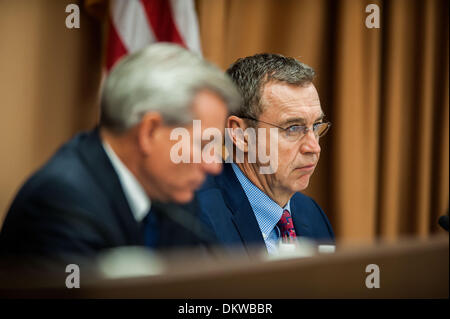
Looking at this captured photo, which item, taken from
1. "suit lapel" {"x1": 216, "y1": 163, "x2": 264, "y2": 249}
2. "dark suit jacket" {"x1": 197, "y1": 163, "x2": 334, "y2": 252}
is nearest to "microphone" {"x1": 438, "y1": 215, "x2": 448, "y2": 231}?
"dark suit jacket" {"x1": 197, "y1": 163, "x2": 334, "y2": 252}

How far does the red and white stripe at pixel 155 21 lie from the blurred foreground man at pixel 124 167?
450 millimetres

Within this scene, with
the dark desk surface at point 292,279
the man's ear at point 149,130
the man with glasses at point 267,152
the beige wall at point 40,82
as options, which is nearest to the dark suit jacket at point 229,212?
the man with glasses at point 267,152

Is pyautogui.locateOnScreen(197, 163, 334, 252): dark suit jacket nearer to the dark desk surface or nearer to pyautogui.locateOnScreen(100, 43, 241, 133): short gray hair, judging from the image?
the dark desk surface

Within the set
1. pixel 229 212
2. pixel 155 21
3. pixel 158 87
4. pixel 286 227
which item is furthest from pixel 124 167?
pixel 155 21

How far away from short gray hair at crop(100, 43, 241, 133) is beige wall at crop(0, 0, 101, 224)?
12.4 inches

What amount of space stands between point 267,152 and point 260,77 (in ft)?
0.55

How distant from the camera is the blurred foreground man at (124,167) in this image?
2.60 feet

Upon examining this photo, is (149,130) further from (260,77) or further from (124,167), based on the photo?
(260,77)

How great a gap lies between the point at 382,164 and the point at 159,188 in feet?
2.75

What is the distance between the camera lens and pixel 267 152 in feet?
3.61

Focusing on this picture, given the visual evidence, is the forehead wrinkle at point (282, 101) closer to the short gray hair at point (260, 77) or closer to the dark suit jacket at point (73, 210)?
the short gray hair at point (260, 77)
